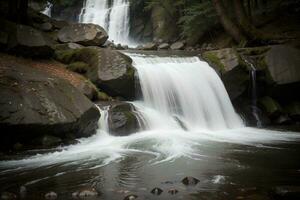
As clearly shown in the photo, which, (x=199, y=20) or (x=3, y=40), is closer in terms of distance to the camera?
(x=3, y=40)

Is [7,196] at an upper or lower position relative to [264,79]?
lower

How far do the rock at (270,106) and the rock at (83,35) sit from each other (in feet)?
25.7

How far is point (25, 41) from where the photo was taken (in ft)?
42.4

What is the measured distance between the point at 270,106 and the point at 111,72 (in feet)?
23.1

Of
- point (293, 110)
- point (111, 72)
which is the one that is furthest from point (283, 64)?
point (111, 72)

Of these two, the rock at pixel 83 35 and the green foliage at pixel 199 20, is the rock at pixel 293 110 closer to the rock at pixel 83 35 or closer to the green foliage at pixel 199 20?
the rock at pixel 83 35

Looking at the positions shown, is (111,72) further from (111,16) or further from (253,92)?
(111,16)

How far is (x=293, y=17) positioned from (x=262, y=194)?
2026 centimetres

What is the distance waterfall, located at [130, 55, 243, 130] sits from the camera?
14.1 m

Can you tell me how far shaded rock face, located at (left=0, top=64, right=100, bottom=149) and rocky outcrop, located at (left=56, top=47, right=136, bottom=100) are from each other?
214 cm

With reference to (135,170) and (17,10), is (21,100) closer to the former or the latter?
(135,170)

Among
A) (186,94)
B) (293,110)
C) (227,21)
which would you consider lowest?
(293,110)

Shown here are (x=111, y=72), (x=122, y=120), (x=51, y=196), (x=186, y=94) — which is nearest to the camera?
(x=51, y=196)

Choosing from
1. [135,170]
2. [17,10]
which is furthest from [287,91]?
[17,10]
